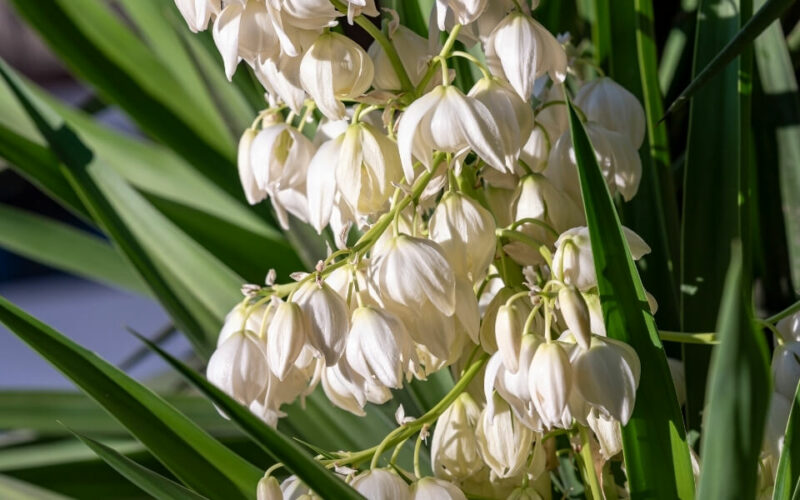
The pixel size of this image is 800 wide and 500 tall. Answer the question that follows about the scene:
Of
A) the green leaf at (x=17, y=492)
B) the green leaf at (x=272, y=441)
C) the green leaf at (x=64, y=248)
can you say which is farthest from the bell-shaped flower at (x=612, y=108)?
the green leaf at (x=64, y=248)

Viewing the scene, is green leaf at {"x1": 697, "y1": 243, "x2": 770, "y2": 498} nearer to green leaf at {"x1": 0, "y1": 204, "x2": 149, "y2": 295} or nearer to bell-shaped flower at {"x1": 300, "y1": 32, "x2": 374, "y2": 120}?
bell-shaped flower at {"x1": 300, "y1": 32, "x2": 374, "y2": 120}

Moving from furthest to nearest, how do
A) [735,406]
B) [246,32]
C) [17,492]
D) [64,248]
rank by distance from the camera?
[64,248] < [17,492] < [246,32] < [735,406]

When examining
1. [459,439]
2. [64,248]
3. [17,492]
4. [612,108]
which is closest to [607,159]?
[612,108]

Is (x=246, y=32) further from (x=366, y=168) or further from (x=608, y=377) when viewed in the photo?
(x=608, y=377)

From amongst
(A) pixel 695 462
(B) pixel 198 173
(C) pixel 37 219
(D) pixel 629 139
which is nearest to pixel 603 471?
(A) pixel 695 462

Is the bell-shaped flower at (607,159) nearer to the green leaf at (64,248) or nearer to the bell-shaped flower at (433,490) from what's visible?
the bell-shaped flower at (433,490)

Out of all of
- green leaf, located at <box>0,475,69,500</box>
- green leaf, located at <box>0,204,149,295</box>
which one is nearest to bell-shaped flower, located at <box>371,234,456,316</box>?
green leaf, located at <box>0,475,69,500</box>
